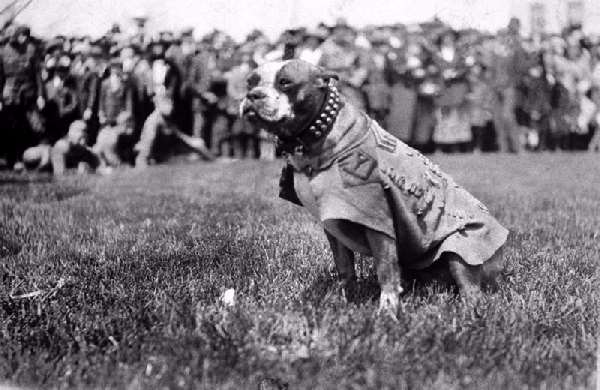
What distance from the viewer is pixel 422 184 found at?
3076mm

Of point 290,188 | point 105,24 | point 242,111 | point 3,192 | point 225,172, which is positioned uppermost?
point 105,24

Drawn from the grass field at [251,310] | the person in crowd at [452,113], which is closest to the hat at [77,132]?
the grass field at [251,310]

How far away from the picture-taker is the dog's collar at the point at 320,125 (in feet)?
9.43

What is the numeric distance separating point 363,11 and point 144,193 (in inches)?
150

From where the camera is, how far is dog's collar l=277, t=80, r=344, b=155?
287 cm

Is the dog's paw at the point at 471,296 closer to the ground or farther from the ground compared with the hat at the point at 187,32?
closer to the ground

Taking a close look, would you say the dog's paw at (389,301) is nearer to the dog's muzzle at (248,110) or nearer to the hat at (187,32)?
the dog's muzzle at (248,110)

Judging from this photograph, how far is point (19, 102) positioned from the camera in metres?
6.61

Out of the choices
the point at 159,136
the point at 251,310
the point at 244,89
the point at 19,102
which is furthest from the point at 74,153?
the point at 251,310

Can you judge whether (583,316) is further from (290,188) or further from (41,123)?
(41,123)

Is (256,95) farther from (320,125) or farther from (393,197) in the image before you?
(393,197)

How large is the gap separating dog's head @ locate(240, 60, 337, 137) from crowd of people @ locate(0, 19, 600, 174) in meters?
1.57

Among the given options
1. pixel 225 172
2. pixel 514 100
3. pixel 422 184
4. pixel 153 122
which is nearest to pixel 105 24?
pixel 422 184

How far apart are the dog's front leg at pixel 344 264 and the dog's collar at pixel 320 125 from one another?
0.65 m
